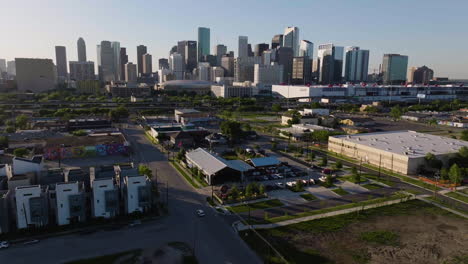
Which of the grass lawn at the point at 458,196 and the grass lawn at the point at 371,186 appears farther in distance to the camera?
the grass lawn at the point at 371,186

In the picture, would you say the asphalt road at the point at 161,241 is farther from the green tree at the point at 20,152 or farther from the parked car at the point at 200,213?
the green tree at the point at 20,152

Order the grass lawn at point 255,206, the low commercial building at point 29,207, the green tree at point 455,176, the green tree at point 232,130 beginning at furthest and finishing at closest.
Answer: the green tree at point 232,130 → the green tree at point 455,176 → the grass lawn at point 255,206 → the low commercial building at point 29,207

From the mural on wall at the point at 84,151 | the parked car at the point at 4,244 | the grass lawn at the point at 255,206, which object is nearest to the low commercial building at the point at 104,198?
the parked car at the point at 4,244

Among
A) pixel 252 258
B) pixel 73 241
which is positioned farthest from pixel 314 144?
pixel 73 241

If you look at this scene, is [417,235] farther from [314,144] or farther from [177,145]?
[177,145]

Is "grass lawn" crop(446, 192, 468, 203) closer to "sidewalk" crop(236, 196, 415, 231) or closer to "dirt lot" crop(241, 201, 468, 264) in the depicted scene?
"sidewalk" crop(236, 196, 415, 231)

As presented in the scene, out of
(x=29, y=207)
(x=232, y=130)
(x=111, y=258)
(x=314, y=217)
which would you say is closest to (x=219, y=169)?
(x=314, y=217)

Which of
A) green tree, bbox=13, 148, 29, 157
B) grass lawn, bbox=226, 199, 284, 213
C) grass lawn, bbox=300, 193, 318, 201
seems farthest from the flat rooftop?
green tree, bbox=13, 148, 29, 157

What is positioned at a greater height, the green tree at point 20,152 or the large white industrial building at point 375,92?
the large white industrial building at point 375,92
